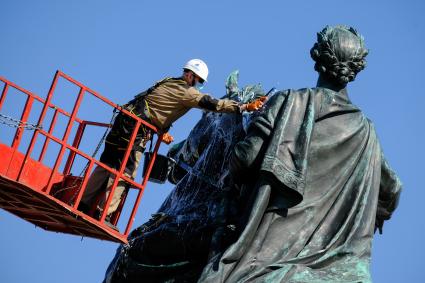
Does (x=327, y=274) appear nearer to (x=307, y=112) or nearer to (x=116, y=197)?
(x=307, y=112)

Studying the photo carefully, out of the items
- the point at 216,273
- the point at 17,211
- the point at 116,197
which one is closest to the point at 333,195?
the point at 216,273

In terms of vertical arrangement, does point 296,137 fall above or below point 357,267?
above

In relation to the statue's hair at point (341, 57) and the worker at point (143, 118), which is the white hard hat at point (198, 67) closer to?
the worker at point (143, 118)

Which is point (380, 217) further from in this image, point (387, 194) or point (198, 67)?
point (198, 67)

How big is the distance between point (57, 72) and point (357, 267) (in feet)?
17.6

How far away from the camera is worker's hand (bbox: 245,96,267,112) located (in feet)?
71.9

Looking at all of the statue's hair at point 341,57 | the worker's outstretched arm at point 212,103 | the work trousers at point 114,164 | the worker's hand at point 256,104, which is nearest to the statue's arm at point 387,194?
the statue's hair at point 341,57

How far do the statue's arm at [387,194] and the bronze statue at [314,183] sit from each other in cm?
1

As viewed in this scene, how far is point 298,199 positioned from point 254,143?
0.95 meters

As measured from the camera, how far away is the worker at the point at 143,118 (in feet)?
76.9

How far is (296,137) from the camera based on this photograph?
20.8 meters

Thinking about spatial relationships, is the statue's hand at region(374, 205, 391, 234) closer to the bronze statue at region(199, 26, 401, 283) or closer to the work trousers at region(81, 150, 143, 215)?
the bronze statue at region(199, 26, 401, 283)

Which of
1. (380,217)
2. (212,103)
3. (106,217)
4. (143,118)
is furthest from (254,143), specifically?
(106,217)

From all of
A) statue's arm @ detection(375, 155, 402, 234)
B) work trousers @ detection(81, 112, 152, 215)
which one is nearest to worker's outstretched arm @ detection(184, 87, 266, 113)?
work trousers @ detection(81, 112, 152, 215)
